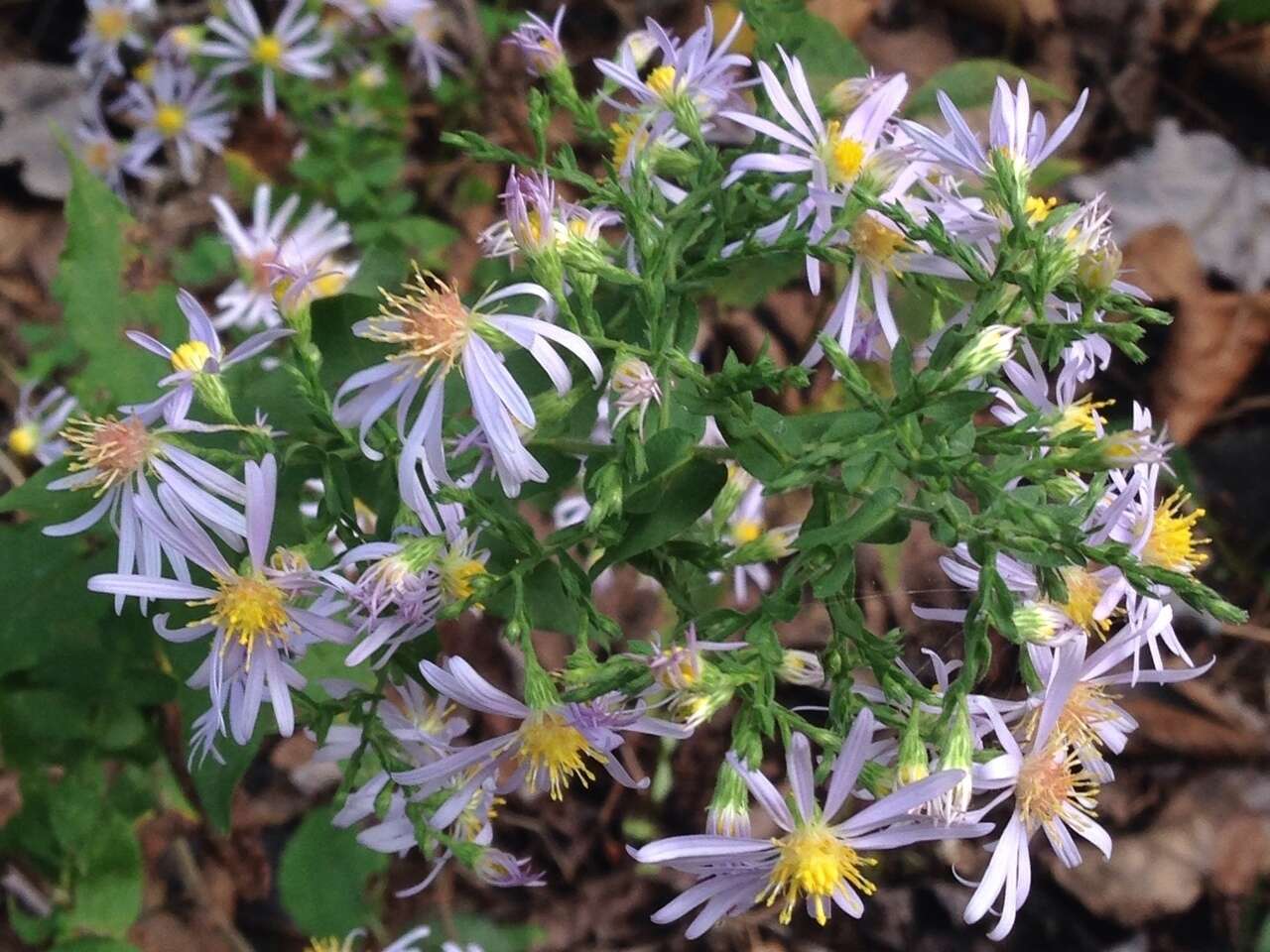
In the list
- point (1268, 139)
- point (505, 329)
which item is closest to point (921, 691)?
point (505, 329)

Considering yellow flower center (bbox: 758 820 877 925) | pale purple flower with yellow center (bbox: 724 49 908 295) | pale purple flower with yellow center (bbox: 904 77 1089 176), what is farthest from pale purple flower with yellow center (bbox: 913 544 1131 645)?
pale purple flower with yellow center (bbox: 904 77 1089 176)

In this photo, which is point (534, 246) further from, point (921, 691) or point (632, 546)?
point (921, 691)

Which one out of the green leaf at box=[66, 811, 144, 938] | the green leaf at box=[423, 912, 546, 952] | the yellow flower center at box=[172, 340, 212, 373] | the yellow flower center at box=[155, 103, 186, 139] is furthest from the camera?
the yellow flower center at box=[155, 103, 186, 139]

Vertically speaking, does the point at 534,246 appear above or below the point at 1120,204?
above

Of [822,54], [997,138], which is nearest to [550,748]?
[997,138]

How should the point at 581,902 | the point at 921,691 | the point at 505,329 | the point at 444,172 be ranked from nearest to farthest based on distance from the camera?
the point at 921,691, the point at 505,329, the point at 581,902, the point at 444,172

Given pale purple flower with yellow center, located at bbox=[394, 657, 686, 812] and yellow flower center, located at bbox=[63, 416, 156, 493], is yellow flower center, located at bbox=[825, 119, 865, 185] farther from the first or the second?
yellow flower center, located at bbox=[63, 416, 156, 493]
